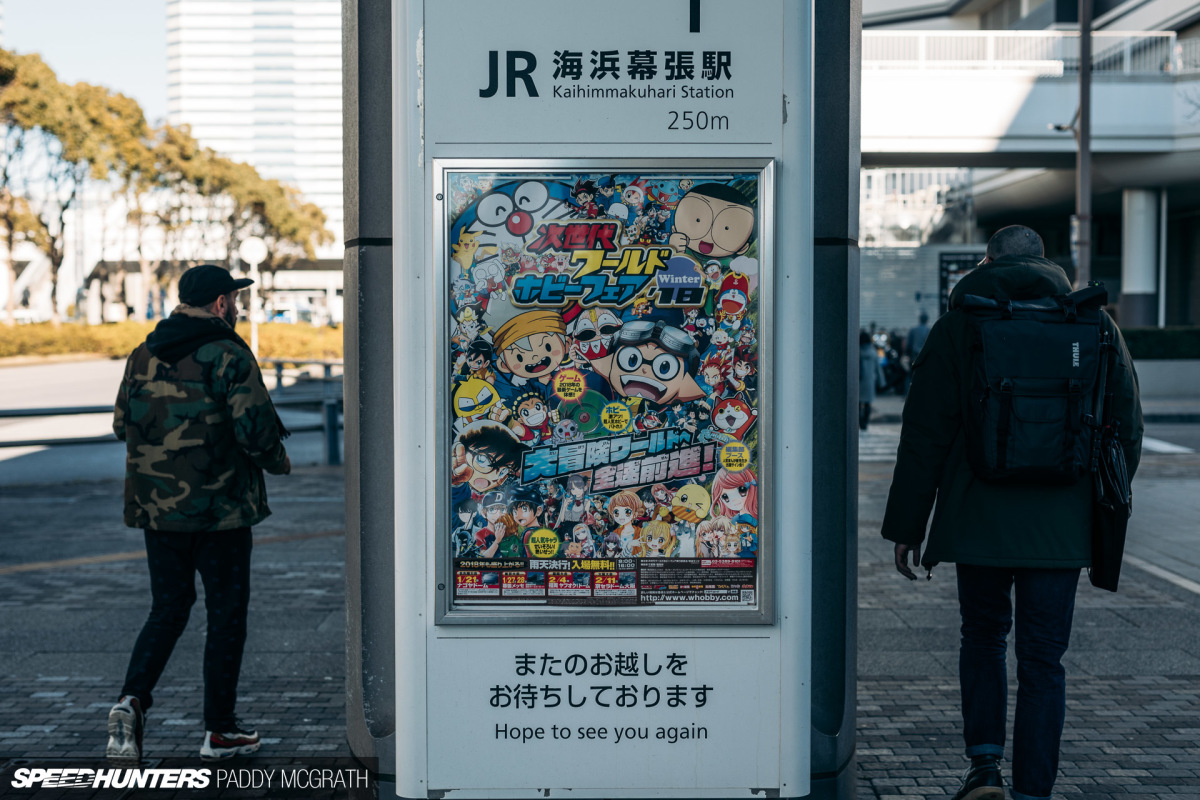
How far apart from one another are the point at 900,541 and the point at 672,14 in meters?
1.81

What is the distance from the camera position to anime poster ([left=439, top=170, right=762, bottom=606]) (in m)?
3.20

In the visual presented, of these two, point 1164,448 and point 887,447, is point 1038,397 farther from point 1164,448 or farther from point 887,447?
point 1164,448

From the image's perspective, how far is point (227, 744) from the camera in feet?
14.3

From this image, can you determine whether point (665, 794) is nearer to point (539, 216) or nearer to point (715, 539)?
point (715, 539)

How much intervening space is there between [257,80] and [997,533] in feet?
609

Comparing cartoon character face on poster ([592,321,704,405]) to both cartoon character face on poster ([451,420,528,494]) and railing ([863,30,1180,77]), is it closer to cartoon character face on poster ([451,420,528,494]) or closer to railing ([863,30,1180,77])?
cartoon character face on poster ([451,420,528,494])

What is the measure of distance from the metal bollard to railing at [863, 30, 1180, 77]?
16.2m

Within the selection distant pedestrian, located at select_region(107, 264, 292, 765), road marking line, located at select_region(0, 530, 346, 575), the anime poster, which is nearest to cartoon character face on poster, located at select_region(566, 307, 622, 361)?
the anime poster

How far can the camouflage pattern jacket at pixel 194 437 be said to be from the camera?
4.21 meters

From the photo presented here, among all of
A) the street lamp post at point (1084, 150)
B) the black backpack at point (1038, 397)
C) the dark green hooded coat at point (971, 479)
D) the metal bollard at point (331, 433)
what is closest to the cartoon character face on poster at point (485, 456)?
the dark green hooded coat at point (971, 479)

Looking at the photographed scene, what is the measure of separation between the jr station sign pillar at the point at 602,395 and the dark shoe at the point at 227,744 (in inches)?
53.3

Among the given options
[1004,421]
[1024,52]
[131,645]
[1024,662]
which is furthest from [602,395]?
[1024,52]

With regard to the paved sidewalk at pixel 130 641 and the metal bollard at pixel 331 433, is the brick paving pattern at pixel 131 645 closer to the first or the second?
the paved sidewalk at pixel 130 641

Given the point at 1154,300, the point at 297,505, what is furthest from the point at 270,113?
the point at 297,505
